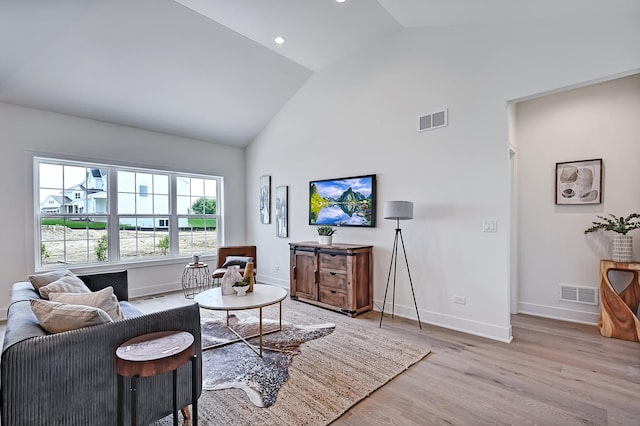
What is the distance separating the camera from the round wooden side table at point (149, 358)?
1.52 meters

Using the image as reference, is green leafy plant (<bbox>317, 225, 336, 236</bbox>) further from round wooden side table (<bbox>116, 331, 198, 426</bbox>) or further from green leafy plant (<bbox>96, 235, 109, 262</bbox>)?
green leafy plant (<bbox>96, 235, 109, 262</bbox>)

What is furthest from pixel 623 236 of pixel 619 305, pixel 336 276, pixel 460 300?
pixel 336 276

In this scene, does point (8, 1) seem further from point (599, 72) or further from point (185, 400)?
point (599, 72)

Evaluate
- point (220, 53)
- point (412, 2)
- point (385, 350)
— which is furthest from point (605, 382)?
point (220, 53)

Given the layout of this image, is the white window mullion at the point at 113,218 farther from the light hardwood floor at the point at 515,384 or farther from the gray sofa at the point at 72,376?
the light hardwood floor at the point at 515,384

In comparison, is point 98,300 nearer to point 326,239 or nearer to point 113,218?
point 326,239

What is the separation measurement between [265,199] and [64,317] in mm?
4439

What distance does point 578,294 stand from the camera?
12.1 ft

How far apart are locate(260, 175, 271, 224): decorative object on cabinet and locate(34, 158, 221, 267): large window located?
932mm

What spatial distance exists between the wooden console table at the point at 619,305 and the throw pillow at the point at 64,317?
443cm

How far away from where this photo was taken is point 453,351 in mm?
2982

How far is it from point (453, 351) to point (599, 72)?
2.78m

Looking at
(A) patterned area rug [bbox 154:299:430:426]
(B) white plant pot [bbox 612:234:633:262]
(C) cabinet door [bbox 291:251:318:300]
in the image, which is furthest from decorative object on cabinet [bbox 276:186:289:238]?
(B) white plant pot [bbox 612:234:633:262]

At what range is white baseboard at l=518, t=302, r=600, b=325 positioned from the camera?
3626mm
